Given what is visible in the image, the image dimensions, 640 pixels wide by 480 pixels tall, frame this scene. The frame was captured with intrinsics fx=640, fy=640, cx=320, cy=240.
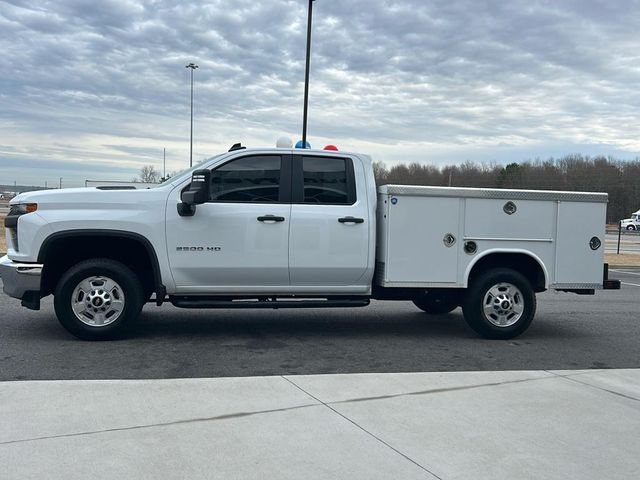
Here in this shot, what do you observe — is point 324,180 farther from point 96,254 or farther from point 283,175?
point 96,254

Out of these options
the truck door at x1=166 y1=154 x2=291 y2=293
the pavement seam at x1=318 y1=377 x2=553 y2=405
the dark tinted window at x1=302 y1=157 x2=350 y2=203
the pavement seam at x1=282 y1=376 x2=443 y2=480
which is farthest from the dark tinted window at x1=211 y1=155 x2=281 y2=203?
the pavement seam at x1=318 y1=377 x2=553 y2=405

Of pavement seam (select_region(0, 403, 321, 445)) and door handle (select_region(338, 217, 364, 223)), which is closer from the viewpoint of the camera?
pavement seam (select_region(0, 403, 321, 445))

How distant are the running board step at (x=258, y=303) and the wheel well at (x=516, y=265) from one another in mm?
1490

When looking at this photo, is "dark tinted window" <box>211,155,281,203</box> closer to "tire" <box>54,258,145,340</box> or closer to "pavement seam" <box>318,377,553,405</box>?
"tire" <box>54,258,145,340</box>

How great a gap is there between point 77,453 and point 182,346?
3002 millimetres

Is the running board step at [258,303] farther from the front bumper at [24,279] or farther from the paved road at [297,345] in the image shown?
the front bumper at [24,279]

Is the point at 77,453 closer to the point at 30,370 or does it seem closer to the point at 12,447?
the point at 12,447

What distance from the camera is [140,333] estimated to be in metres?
7.49

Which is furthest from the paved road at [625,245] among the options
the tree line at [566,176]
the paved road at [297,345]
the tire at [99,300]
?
the tire at [99,300]

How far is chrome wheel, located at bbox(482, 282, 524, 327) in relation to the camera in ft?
24.8

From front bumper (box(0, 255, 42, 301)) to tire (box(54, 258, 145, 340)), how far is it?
0.22m

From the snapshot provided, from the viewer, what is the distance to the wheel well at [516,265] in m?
7.64

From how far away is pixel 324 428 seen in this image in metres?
4.47

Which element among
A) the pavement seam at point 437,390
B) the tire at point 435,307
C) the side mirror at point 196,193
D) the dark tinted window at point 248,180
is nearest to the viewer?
the pavement seam at point 437,390
